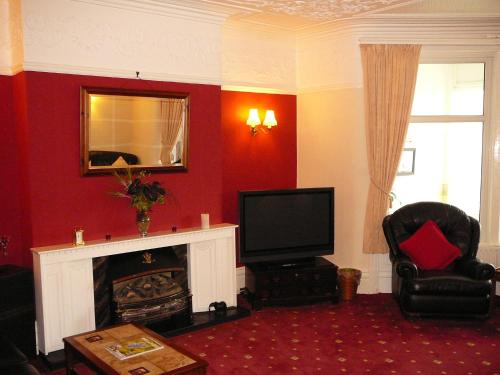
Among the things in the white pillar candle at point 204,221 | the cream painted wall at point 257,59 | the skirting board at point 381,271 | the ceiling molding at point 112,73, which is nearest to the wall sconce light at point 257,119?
the cream painted wall at point 257,59

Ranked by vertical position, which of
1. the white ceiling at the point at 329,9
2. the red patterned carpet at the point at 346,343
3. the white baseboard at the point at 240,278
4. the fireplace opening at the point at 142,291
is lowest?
the red patterned carpet at the point at 346,343

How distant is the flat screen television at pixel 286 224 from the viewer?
513 centimetres

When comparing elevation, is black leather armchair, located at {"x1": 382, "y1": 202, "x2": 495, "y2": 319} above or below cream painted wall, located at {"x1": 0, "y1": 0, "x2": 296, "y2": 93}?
below

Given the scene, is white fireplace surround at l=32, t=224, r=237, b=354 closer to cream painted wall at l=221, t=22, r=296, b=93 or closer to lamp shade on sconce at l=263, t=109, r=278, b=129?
lamp shade on sconce at l=263, t=109, r=278, b=129

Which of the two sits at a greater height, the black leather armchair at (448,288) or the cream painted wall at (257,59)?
the cream painted wall at (257,59)

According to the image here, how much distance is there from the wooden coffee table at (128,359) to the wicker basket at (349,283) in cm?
261

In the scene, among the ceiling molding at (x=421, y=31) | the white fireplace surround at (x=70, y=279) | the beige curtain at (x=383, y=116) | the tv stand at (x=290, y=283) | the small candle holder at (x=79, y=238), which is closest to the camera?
the white fireplace surround at (x=70, y=279)

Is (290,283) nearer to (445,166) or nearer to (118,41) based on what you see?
(445,166)

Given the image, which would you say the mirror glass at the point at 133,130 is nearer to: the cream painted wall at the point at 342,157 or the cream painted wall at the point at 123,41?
the cream painted wall at the point at 123,41

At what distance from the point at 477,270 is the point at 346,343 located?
1445 millimetres

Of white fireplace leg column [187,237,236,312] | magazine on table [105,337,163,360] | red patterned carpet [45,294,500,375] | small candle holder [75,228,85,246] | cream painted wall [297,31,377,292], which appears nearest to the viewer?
magazine on table [105,337,163,360]

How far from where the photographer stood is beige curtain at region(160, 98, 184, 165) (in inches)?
181

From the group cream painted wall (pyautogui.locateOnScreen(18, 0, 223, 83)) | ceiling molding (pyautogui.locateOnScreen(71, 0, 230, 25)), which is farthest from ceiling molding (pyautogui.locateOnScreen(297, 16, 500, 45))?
cream painted wall (pyautogui.locateOnScreen(18, 0, 223, 83))

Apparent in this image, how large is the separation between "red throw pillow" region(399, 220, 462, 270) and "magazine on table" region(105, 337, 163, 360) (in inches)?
115
